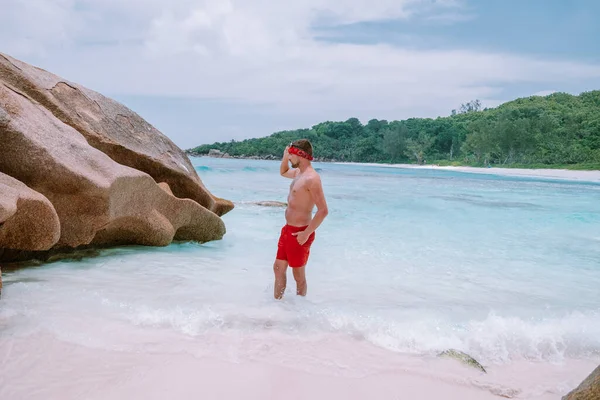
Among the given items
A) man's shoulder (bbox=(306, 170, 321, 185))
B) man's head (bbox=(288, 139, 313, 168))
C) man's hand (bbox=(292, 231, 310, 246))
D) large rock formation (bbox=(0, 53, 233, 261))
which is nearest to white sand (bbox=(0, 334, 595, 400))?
man's hand (bbox=(292, 231, 310, 246))

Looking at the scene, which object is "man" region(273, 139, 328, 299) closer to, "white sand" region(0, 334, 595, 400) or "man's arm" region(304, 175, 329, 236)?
"man's arm" region(304, 175, 329, 236)

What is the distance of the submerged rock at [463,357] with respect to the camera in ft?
12.5

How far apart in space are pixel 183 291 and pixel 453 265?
437cm

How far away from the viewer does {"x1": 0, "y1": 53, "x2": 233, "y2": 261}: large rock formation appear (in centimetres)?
534

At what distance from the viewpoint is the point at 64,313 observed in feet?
14.3

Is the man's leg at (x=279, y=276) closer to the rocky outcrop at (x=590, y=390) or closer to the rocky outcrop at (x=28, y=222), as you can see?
the rocky outcrop at (x=28, y=222)

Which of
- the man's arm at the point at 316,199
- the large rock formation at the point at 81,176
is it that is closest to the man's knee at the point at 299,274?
the man's arm at the point at 316,199

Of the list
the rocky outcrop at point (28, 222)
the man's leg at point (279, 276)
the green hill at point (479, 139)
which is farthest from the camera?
the green hill at point (479, 139)

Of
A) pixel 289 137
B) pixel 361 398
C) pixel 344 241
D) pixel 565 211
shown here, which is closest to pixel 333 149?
pixel 289 137

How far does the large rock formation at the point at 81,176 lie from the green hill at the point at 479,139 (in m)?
57.2

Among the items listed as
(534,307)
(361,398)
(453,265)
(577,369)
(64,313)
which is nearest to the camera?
(361,398)

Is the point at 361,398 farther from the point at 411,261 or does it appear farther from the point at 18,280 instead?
the point at 411,261

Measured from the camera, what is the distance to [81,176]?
18.9ft

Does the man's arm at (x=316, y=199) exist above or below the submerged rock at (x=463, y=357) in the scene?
above
